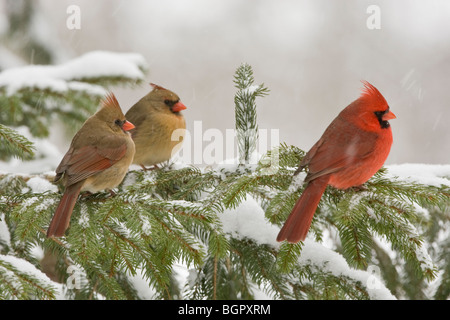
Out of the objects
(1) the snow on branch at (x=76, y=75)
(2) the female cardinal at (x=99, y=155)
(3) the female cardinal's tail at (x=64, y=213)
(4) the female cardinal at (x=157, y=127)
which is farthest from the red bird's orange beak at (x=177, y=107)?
(3) the female cardinal's tail at (x=64, y=213)

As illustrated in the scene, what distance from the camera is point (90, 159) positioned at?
211 cm

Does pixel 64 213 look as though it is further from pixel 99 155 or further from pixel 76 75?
pixel 76 75

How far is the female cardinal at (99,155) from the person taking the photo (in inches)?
79.3

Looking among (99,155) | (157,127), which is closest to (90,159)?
(99,155)

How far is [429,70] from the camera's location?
22.0ft

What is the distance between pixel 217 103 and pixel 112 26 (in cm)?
174

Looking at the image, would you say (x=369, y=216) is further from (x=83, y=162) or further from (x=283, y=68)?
(x=283, y=68)

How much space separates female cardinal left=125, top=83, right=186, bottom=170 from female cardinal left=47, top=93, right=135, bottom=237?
58cm

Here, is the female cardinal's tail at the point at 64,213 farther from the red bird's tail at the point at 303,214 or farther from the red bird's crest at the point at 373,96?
the red bird's crest at the point at 373,96

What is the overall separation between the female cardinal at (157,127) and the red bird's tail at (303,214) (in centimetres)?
128

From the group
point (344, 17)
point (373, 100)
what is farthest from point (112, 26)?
point (373, 100)

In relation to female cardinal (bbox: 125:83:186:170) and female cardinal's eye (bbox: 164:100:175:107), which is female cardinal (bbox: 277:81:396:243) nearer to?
female cardinal (bbox: 125:83:186:170)

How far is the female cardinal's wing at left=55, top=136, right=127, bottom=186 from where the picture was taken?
6.59 ft

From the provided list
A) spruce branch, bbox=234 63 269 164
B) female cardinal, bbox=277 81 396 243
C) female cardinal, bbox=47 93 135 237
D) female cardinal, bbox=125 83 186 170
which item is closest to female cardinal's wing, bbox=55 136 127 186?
female cardinal, bbox=47 93 135 237
